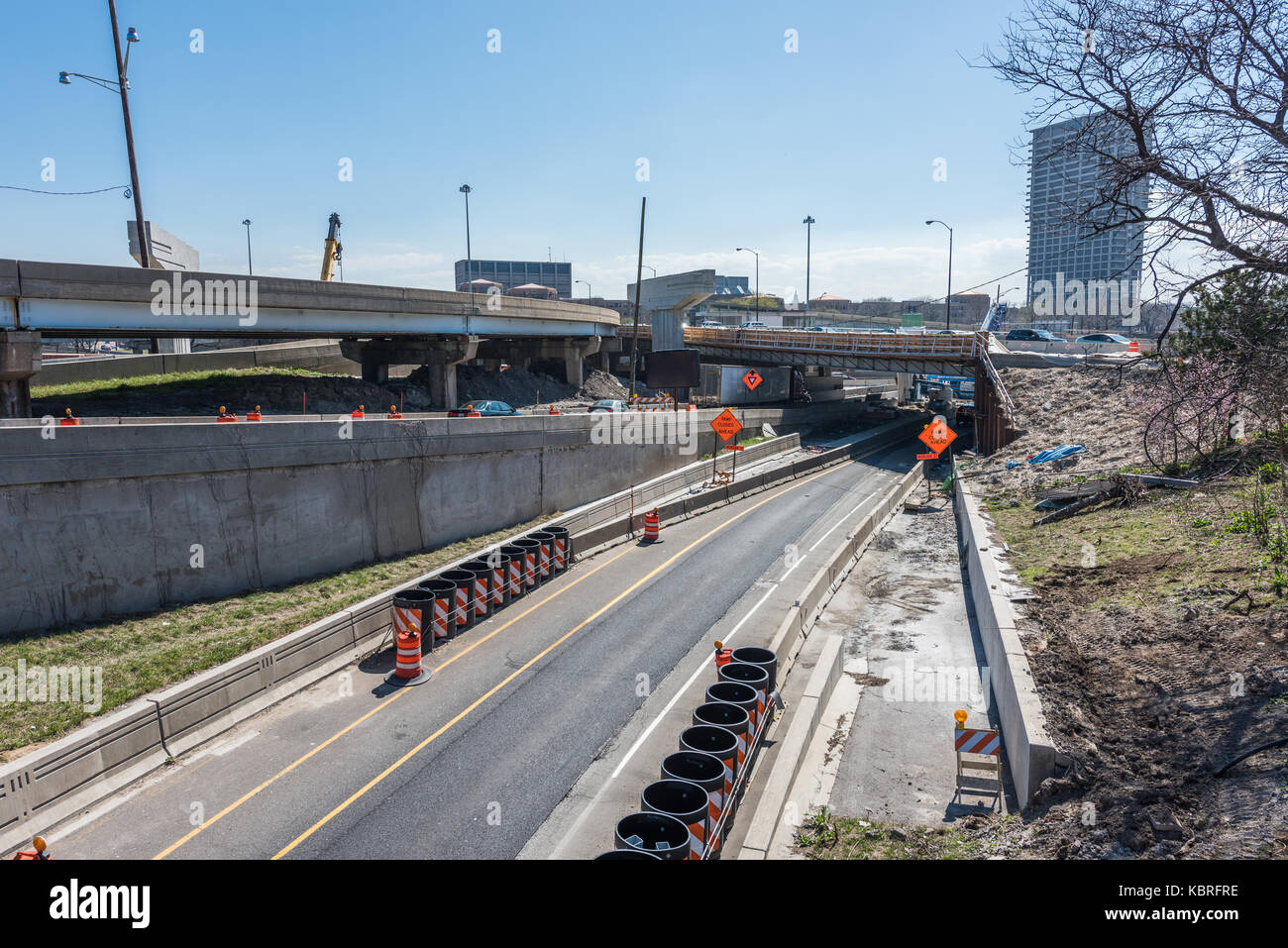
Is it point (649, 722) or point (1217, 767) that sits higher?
point (1217, 767)

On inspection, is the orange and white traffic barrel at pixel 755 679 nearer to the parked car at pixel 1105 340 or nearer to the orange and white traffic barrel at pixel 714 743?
the orange and white traffic barrel at pixel 714 743

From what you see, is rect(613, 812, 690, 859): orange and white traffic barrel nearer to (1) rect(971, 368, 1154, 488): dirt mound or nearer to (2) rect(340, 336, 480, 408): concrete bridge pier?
(1) rect(971, 368, 1154, 488): dirt mound

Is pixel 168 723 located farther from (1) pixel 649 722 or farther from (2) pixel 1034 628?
(2) pixel 1034 628

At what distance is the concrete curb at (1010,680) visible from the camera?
388 inches

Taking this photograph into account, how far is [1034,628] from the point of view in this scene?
1434cm

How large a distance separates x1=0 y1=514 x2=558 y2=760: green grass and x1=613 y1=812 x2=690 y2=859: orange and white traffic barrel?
877 centimetres

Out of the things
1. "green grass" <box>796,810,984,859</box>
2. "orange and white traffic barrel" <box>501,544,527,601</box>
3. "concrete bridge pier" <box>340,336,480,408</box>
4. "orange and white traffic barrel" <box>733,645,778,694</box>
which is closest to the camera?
"green grass" <box>796,810,984,859</box>

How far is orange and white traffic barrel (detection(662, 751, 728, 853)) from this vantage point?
924 cm

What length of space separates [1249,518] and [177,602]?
70.1 feet

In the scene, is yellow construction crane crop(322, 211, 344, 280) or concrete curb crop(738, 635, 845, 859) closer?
concrete curb crop(738, 635, 845, 859)

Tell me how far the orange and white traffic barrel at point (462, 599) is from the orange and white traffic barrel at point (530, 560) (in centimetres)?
200

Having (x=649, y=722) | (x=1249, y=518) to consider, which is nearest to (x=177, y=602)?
(x=649, y=722)

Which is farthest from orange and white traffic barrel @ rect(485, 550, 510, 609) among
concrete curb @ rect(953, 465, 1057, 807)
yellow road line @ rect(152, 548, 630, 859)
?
concrete curb @ rect(953, 465, 1057, 807)
